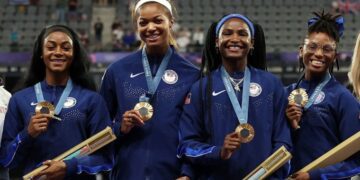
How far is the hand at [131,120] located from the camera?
3719mm

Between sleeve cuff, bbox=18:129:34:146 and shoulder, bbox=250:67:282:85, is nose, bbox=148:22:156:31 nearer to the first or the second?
shoulder, bbox=250:67:282:85

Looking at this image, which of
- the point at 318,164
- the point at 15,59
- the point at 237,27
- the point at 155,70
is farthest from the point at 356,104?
the point at 15,59

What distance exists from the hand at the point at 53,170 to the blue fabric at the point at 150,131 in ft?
1.23

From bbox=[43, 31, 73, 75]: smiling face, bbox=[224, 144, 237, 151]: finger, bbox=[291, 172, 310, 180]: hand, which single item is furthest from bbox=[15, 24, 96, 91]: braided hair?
bbox=[291, 172, 310, 180]: hand

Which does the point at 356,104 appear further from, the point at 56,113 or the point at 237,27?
the point at 56,113

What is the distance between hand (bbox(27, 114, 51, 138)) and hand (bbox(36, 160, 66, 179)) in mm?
157

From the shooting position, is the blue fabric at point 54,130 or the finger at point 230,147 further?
the blue fabric at point 54,130

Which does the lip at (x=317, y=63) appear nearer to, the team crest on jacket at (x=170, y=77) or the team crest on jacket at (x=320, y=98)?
the team crest on jacket at (x=320, y=98)

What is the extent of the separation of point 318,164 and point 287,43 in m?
13.5

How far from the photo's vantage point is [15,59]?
1441 centimetres

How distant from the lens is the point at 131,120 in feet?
12.3

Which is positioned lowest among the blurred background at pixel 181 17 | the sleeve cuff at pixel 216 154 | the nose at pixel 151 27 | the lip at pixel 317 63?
the blurred background at pixel 181 17

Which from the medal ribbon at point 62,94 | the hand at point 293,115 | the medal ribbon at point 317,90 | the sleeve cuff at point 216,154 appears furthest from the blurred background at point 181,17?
the sleeve cuff at point 216,154

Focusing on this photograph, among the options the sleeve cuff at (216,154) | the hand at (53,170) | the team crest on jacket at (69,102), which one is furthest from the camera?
the team crest on jacket at (69,102)
